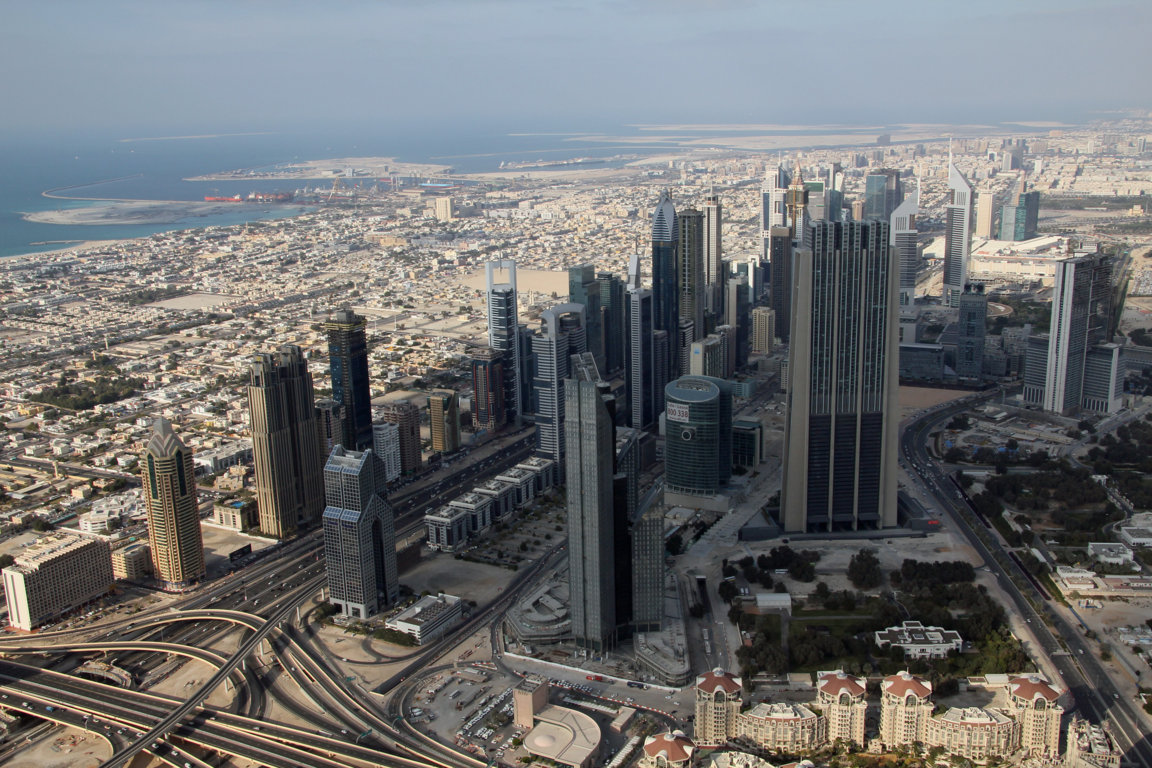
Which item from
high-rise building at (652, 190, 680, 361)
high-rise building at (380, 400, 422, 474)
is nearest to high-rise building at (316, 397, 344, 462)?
high-rise building at (380, 400, 422, 474)

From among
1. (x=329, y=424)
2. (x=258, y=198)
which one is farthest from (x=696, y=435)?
(x=258, y=198)

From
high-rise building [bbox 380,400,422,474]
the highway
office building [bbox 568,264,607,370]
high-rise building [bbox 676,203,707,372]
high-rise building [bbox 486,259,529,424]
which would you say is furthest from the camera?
office building [bbox 568,264,607,370]

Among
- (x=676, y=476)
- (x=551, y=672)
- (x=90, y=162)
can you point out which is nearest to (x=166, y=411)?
(x=676, y=476)

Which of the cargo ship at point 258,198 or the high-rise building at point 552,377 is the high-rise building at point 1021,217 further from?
the cargo ship at point 258,198

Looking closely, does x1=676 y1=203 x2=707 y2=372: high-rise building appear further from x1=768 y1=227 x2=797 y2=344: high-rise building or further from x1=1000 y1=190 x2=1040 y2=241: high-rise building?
x1=1000 y1=190 x2=1040 y2=241: high-rise building

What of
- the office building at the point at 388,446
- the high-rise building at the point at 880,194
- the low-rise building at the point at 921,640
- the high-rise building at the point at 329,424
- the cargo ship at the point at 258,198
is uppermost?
the high-rise building at the point at 880,194

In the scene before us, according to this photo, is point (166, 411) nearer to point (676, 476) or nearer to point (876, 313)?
point (676, 476)

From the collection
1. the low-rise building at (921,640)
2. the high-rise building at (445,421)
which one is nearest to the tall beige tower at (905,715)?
the low-rise building at (921,640)
